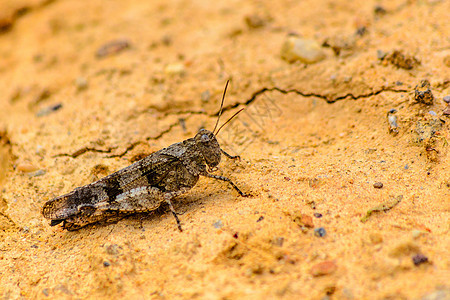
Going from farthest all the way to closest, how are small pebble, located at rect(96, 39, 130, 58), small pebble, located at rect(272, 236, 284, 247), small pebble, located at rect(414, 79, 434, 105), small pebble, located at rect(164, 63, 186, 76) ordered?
1. small pebble, located at rect(96, 39, 130, 58)
2. small pebble, located at rect(164, 63, 186, 76)
3. small pebble, located at rect(414, 79, 434, 105)
4. small pebble, located at rect(272, 236, 284, 247)

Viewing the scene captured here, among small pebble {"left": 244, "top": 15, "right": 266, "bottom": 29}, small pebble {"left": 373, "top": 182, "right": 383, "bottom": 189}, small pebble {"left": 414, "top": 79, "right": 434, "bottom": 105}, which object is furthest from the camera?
small pebble {"left": 244, "top": 15, "right": 266, "bottom": 29}

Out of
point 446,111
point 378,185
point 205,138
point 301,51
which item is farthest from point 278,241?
point 301,51

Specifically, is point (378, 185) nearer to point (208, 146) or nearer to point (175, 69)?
point (208, 146)

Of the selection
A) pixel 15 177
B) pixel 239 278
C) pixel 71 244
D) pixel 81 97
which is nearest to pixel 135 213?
pixel 71 244

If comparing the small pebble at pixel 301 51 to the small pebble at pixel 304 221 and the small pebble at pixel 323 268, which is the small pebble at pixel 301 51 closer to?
the small pebble at pixel 304 221

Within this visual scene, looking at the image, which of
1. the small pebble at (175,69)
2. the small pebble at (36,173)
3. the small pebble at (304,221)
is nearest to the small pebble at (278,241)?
the small pebble at (304,221)

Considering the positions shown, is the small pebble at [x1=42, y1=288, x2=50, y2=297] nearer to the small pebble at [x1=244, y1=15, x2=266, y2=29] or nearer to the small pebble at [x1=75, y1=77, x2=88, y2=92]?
the small pebble at [x1=75, y1=77, x2=88, y2=92]

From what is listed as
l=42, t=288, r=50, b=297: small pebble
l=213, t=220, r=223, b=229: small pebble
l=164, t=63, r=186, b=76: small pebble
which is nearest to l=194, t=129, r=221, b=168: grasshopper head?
l=213, t=220, r=223, b=229: small pebble

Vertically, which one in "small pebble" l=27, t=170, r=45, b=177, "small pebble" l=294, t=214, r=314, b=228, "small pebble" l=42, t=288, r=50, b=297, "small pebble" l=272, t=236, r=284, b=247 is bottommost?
"small pebble" l=27, t=170, r=45, b=177
